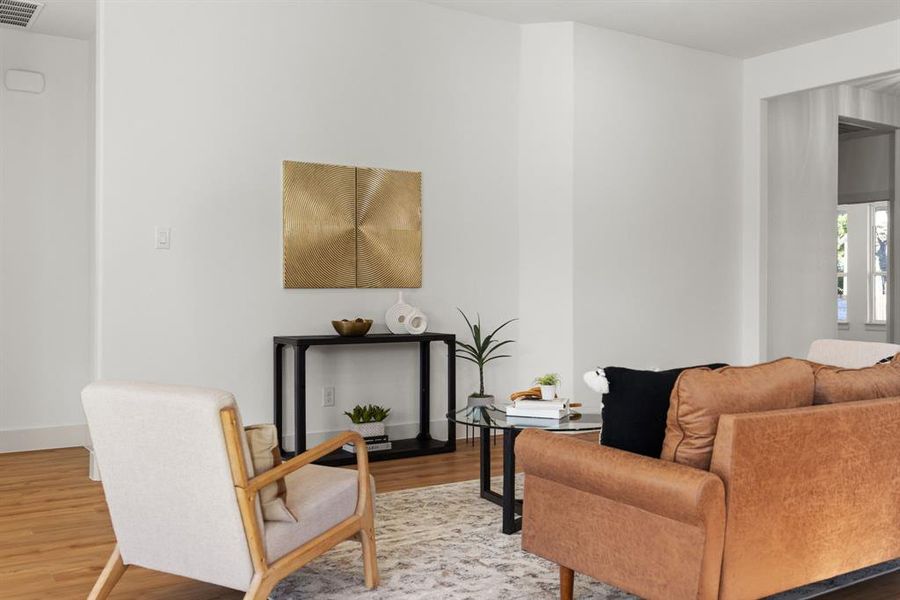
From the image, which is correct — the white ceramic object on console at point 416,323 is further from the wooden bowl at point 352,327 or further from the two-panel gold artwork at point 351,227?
the wooden bowl at point 352,327

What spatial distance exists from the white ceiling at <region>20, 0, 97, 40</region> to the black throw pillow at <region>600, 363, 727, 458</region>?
170 inches

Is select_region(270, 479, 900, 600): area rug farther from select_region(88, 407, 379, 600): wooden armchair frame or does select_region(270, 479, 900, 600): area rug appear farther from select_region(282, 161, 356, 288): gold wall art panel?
select_region(282, 161, 356, 288): gold wall art panel

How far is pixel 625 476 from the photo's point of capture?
2.47 m

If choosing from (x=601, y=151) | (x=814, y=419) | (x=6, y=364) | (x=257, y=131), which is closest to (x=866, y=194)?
(x=601, y=151)

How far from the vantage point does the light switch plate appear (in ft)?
15.8

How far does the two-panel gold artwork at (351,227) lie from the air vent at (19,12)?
1.88 meters

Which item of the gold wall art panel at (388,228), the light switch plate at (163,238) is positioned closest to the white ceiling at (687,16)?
the gold wall art panel at (388,228)

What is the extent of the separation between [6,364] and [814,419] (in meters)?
5.18

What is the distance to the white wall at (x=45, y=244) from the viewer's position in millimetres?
5672

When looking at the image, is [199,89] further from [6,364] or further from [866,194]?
[866,194]

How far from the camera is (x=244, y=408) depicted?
5094 mm

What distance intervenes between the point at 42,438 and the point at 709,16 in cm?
557

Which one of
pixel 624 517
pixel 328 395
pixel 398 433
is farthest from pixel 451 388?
pixel 624 517

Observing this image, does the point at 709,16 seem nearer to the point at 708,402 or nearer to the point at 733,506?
the point at 708,402
